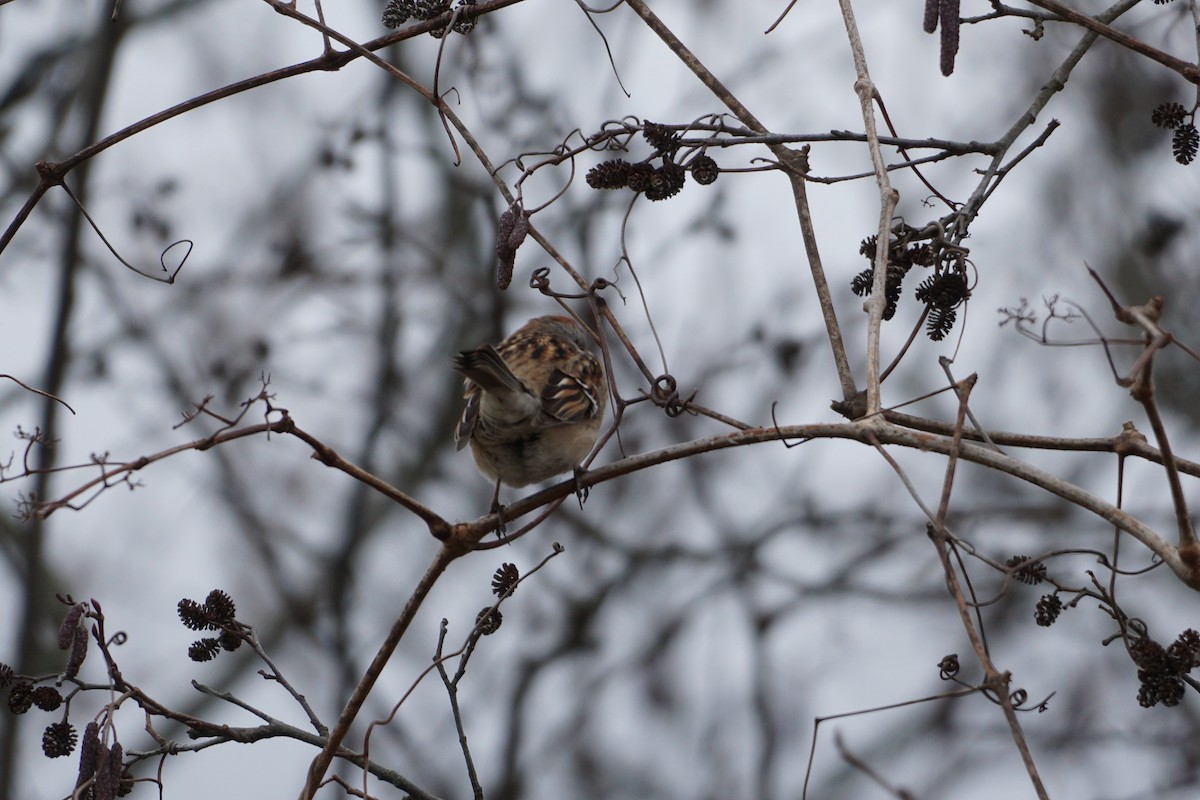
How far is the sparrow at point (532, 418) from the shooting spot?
448 cm

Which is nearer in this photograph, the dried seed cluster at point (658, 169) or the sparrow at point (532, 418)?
the dried seed cluster at point (658, 169)

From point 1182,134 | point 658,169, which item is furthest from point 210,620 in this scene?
point 1182,134

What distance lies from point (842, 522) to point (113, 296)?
5984mm

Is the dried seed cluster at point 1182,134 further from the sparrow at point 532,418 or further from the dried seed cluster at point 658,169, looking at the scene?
the sparrow at point 532,418

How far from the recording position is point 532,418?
4.57m

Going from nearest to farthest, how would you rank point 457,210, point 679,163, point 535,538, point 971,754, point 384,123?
1. point 679,163
2. point 384,123
3. point 535,538
4. point 457,210
5. point 971,754

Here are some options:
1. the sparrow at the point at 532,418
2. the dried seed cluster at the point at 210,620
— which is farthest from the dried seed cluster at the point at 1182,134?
the dried seed cluster at the point at 210,620

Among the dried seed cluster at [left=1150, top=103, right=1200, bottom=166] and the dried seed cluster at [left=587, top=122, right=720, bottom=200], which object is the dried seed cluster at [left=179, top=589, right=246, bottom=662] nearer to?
the dried seed cluster at [left=587, top=122, right=720, bottom=200]

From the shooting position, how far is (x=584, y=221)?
9500 millimetres

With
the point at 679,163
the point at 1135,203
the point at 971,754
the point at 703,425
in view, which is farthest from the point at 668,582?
the point at 679,163

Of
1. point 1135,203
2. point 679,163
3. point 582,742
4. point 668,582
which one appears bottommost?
point 679,163

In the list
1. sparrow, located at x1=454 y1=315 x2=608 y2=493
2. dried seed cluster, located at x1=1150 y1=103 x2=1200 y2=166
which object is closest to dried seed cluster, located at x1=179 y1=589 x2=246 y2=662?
sparrow, located at x1=454 y1=315 x2=608 y2=493

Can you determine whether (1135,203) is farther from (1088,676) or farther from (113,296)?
(113,296)

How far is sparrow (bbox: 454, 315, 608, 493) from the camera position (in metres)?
4.48
